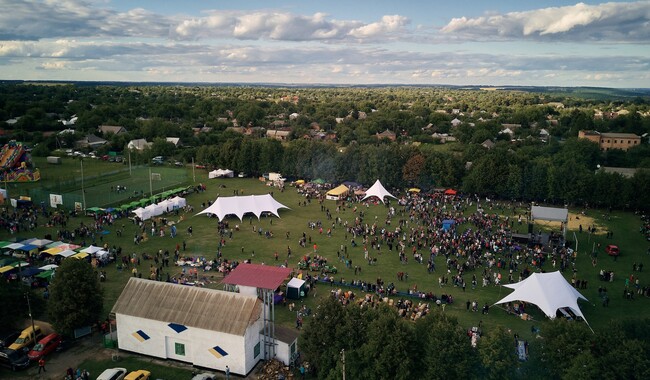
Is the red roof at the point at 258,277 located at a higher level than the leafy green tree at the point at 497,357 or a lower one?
higher

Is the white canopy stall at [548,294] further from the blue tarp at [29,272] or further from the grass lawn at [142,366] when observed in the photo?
the blue tarp at [29,272]

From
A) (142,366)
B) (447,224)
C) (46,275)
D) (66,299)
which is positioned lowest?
(142,366)

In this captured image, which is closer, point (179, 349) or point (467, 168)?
point (179, 349)

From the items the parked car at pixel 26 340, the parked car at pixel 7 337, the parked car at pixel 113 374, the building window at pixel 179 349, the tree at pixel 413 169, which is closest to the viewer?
the parked car at pixel 113 374

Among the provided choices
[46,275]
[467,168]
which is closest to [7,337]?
[46,275]

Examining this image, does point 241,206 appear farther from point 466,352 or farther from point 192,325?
point 466,352

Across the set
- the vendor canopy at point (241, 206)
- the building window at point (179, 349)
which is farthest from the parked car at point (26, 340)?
the vendor canopy at point (241, 206)

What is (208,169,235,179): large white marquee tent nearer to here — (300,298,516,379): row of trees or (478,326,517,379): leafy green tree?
(300,298,516,379): row of trees
